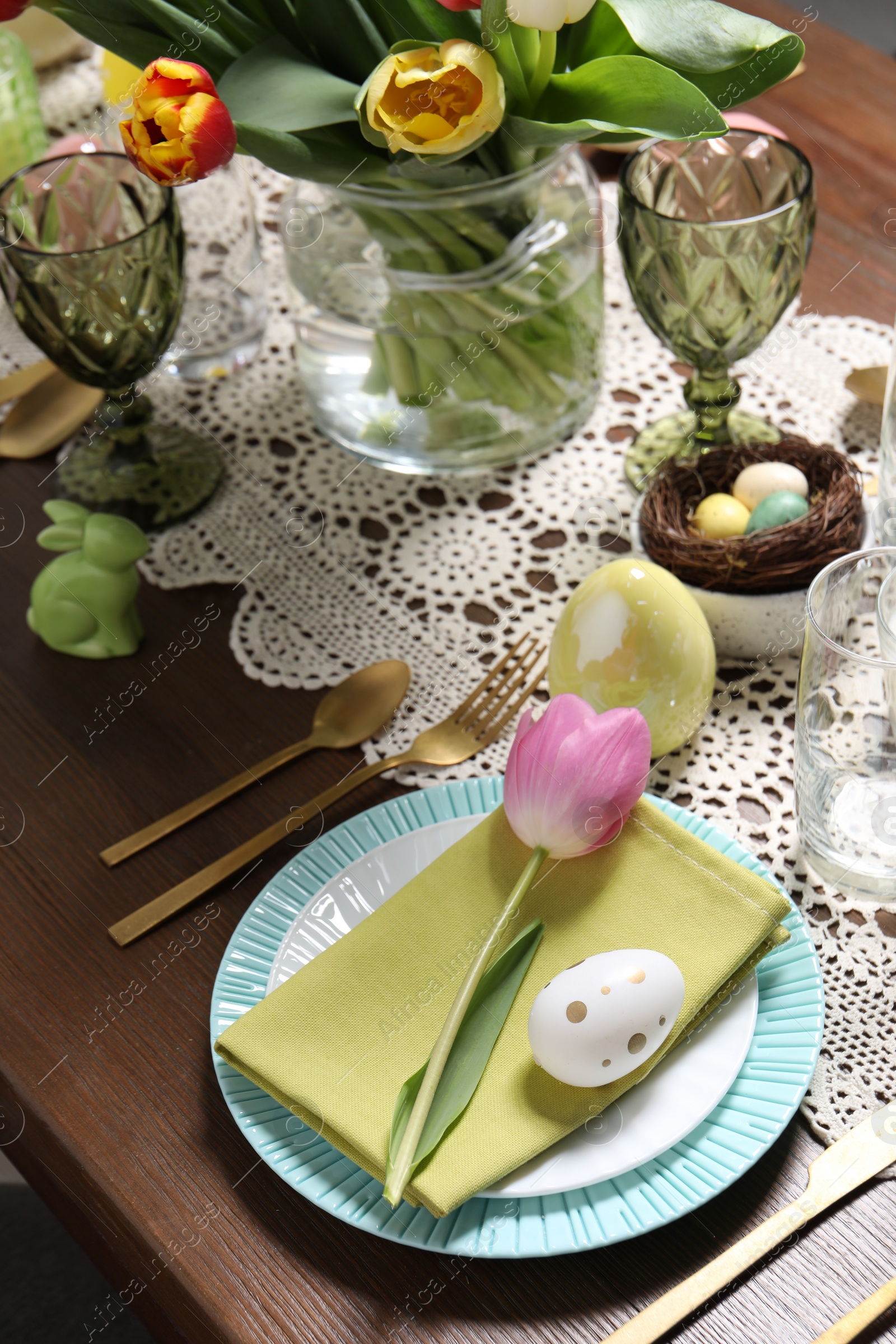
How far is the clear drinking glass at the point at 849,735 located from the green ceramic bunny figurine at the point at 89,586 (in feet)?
1.17

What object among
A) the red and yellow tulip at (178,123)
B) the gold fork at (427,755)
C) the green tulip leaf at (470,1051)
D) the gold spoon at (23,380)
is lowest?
the gold fork at (427,755)

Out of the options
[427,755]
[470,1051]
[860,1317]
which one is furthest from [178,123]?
[860,1317]

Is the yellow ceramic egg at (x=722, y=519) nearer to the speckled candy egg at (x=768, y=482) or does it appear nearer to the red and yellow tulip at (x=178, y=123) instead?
the speckled candy egg at (x=768, y=482)

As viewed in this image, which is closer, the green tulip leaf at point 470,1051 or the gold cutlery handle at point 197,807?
the green tulip leaf at point 470,1051

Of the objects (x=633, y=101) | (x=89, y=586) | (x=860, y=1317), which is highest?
(x=633, y=101)

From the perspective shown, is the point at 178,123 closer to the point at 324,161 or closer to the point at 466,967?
the point at 324,161

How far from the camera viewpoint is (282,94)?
0.60 metres

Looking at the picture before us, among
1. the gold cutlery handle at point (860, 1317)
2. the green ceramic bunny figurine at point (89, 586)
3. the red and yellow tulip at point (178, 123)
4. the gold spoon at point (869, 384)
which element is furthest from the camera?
the gold spoon at point (869, 384)

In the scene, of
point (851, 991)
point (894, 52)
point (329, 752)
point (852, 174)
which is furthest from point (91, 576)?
point (894, 52)

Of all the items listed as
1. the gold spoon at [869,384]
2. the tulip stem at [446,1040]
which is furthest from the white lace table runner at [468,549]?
the tulip stem at [446,1040]

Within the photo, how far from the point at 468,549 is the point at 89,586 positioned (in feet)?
0.72

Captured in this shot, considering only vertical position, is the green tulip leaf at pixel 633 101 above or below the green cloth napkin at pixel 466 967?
above

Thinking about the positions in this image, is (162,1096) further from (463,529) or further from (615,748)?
(463,529)

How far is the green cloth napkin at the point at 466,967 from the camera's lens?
0.42 m
